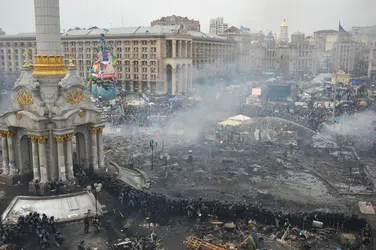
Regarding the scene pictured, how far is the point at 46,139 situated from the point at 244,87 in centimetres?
7366

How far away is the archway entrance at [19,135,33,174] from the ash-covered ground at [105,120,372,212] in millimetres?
10314

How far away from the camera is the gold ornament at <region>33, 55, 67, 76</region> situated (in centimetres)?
3199

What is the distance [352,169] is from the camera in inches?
1586

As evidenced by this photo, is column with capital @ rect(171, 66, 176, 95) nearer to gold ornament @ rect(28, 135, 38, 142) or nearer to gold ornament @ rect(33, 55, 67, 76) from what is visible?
gold ornament @ rect(33, 55, 67, 76)

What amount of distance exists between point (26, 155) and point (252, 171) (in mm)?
21292

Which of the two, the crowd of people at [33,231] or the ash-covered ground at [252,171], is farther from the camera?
the ash-covered ground at [252,171]

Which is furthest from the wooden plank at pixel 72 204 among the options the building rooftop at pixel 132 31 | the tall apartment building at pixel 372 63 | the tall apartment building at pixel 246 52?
the tall apartment building at pixel 372 63

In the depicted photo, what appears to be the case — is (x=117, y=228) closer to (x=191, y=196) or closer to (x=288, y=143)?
(x=191, y=196)

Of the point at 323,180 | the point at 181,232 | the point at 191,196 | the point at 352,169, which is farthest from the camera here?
the point at 352,169

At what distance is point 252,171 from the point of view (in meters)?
40.0

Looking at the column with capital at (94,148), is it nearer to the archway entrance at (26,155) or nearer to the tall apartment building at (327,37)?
the archway entrance at (26,155)

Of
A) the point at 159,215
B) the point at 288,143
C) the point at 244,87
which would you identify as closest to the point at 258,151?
the point at 288,143

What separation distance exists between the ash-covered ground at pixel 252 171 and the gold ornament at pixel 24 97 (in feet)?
41.2

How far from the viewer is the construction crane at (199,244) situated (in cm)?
2312
